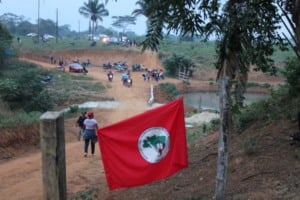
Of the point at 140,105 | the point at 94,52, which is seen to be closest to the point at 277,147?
the point at 140,105

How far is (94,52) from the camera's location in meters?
75.2

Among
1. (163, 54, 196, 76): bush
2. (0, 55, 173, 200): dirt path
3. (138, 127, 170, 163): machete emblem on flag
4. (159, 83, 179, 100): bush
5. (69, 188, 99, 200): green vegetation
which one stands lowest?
(159, 83, 179, 100): bush

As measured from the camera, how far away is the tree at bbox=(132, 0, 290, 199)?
608 centimetres

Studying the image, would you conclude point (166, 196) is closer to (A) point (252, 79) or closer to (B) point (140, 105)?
(B) point (140, 105)

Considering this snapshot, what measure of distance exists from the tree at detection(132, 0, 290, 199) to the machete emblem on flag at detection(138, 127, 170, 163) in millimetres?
1278

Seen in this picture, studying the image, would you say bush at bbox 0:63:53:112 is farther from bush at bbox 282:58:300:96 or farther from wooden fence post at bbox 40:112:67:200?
wooden fence post at bbox 40:112:67:200

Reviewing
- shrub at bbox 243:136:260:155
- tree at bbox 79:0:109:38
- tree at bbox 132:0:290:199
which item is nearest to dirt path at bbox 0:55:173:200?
shrub at bbox 243:136:260:155

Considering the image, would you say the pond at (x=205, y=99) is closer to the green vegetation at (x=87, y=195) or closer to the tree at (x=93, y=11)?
the green vegetation at (x=87, y=195)

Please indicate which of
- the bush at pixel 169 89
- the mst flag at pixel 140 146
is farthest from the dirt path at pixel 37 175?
the bush at pixel 169 89

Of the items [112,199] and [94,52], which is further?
[94,52]

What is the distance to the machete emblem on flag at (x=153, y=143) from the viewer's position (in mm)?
7566

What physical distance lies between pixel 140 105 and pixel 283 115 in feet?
80.0

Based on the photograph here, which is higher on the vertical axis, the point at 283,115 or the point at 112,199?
the point at 283,115

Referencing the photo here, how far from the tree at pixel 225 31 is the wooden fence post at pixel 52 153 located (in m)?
2.16
